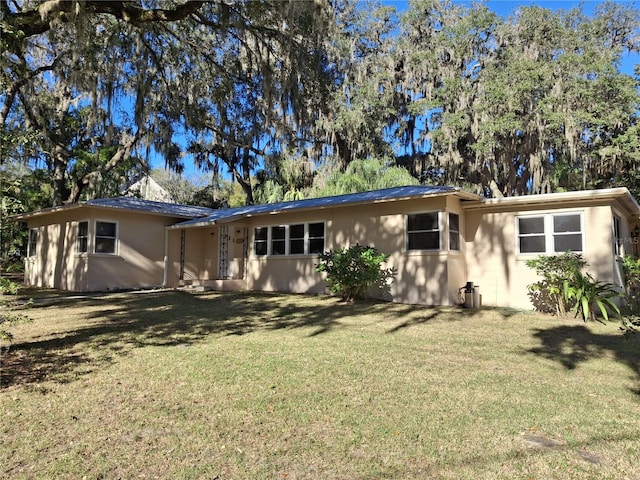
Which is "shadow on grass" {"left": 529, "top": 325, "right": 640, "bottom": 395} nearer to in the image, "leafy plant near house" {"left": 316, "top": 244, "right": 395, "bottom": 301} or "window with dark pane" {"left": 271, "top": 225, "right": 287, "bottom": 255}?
"leafy plant near house" {"left": 316, "top": 244, "right": 395, "bottom": 301}

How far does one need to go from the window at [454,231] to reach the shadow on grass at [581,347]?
3.32m

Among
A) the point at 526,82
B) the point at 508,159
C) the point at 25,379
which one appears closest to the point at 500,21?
the point at 526,82

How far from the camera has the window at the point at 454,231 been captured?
1080 centimetres

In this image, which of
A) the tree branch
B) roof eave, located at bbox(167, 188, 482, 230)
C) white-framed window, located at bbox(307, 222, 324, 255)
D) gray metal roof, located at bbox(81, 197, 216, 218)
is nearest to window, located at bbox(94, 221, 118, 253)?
gray metal roof, located at bbox(81, 197, 216, 218)

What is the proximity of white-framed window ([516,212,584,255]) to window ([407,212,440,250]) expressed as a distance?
1.96 metres

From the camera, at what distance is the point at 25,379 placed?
14.9 ft

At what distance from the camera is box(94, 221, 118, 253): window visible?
45.9 feet

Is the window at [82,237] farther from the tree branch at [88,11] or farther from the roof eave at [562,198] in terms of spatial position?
the roof eave at [562,198]

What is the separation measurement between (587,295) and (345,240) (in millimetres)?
5941

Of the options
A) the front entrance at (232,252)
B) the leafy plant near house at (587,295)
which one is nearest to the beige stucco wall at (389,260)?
the front entrance at (232,252)

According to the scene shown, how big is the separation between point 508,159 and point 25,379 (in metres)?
21.2

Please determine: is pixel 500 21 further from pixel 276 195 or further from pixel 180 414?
pixel 180 414

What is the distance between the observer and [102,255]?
13977mm

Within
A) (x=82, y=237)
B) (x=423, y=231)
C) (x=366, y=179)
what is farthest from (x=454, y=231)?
(x=82, y=237)
